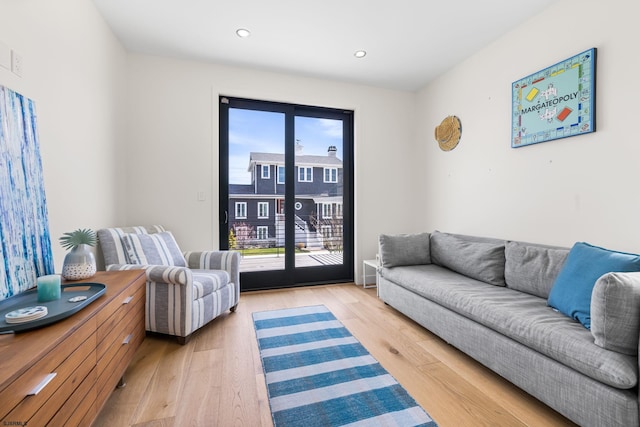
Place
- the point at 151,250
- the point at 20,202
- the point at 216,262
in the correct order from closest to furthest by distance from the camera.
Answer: the point at 20,202, the point at 151,250, the point at 216,262

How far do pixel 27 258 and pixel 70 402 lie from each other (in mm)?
842

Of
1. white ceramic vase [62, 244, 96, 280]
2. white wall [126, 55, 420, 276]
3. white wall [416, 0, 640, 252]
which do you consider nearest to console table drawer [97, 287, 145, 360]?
white ceramic vase [62, 244, 96, 280]

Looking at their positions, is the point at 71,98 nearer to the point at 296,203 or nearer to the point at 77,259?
the point at 77,259

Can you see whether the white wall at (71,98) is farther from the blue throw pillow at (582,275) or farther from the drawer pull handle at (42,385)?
the blue throw pillow at (582,275)

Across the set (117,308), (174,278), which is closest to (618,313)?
(117,308)

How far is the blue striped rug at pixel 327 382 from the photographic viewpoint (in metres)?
1.41

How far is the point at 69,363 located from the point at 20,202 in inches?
35.7

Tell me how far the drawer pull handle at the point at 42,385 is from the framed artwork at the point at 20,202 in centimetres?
64

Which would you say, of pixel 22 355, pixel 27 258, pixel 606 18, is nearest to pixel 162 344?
pixel 27 258

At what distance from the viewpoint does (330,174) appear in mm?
3771

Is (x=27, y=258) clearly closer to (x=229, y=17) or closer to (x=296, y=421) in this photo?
(x=296, y=421)

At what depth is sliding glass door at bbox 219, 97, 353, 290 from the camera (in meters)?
3.39

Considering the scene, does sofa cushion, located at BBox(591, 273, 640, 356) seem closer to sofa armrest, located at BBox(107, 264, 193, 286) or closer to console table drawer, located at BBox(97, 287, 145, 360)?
console table drawer, located at BBox(97, 287, 145, 360)

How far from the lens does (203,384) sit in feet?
5.51
